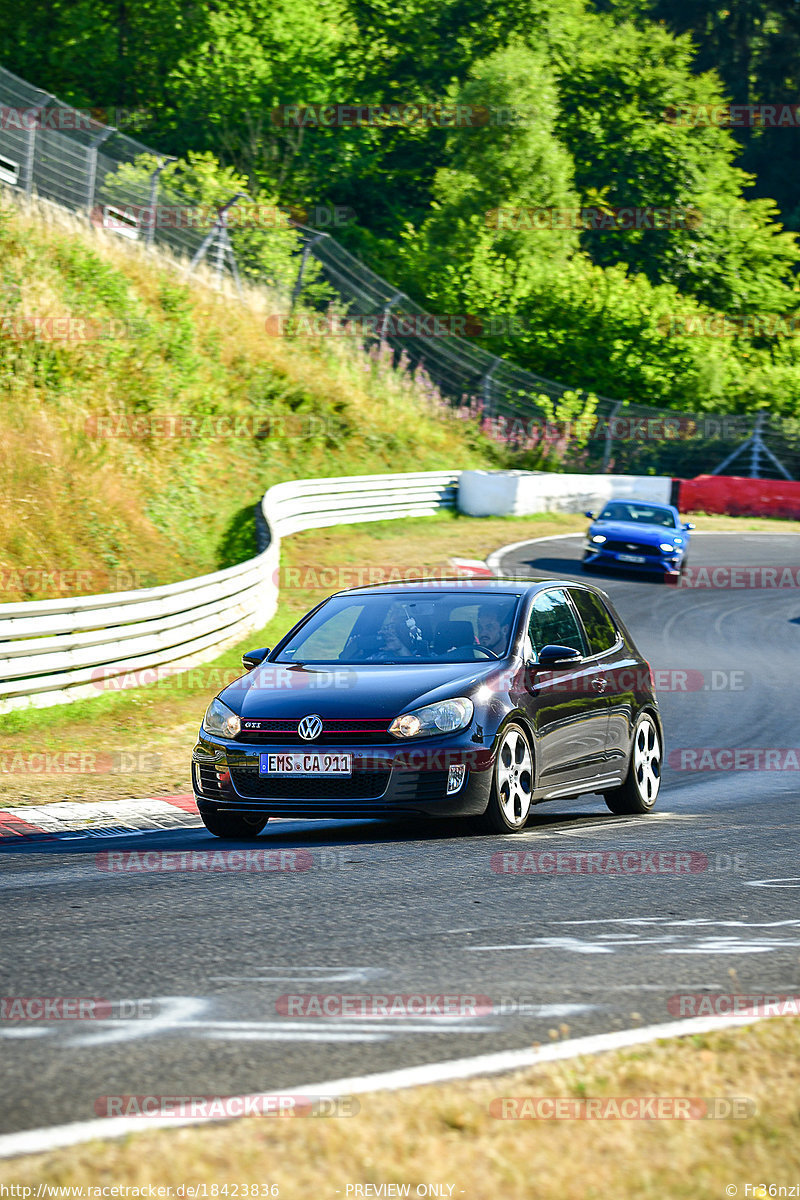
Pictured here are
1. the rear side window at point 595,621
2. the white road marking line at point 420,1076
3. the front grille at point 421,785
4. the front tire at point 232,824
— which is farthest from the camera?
the rear side window at point 595,621

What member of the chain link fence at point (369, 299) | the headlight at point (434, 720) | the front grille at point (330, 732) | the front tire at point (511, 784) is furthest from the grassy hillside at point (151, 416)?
the headlight at point (434, 720)

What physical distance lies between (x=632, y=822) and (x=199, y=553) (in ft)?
49.6

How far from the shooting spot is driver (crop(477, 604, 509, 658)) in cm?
895

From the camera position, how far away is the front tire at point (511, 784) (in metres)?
8.16

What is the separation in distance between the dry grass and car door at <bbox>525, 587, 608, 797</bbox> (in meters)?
5.21

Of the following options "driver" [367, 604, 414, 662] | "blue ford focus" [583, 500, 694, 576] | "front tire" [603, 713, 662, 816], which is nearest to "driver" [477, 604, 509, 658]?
"driver" [367, 604, 414, 662]

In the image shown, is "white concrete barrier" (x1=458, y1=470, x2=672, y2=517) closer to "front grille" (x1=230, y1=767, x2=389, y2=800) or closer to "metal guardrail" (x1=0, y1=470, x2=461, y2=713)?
"metal guardrail" (x1=0, y1=470, x2=461, y2=713)

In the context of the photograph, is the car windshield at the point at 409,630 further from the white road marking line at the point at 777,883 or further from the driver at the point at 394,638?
the white road marking line at the point at 777,883

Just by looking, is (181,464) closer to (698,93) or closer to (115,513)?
(115,513)

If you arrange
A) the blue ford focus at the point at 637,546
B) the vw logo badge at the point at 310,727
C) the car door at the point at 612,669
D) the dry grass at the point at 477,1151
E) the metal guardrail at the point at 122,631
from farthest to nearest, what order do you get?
the blue ford focus at the point at 637,546, the metal guardrail at the point at 122,631, the car door at the point at 612,669, the vw logo badge at the point at 310,727, the dry grass at the point at 477,1151

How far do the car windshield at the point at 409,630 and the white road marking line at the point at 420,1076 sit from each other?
15.4 ft

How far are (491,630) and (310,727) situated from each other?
5.12 ft

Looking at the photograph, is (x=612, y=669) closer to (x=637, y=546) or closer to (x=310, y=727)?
(x=310, y=727)

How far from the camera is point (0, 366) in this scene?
23.6 m
